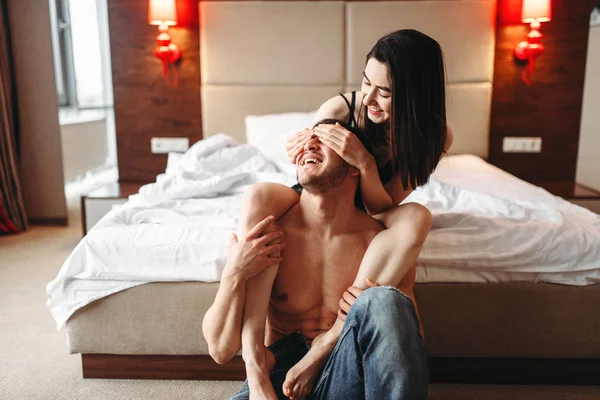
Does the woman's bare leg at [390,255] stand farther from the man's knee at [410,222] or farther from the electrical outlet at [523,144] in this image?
the electrical outlet at [523,144]

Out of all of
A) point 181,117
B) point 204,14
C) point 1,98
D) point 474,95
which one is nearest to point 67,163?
point 1,98

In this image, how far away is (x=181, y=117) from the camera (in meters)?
3.51

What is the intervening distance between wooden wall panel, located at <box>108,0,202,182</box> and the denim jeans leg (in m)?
2.60

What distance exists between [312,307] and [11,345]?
4.41 feet

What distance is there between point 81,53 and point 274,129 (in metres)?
3.25

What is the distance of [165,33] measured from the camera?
3318 millimetres

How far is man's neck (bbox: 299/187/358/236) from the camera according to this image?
1453 mm

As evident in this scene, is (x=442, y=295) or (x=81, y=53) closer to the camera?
(x=442, y=295)

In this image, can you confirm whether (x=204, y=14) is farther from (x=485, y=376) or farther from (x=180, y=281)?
(x=485, y=376)

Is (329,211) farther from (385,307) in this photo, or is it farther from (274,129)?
(274,129)

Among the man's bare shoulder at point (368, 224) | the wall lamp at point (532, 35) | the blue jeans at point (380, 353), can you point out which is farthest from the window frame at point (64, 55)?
the blue jeans at point (380, 353)

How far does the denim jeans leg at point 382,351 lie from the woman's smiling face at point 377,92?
56 cm

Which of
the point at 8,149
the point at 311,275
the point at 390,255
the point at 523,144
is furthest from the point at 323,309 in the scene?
the point at 8,149

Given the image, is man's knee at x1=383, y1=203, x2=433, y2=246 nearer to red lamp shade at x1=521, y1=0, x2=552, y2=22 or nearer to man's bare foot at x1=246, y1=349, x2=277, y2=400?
man's bare foot at x1=246, y1=349, x2=277, y2=400
